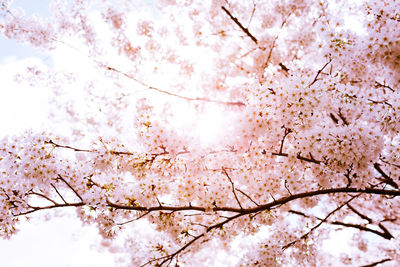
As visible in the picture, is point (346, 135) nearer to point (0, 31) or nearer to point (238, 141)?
point (238, 141)

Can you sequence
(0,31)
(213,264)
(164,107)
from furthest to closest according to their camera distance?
(213,264)
(164,107)
(0,31)

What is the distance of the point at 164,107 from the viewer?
866 cm

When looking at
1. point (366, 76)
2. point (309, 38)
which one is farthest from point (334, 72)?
point (309, 38)

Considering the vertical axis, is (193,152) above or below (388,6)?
below

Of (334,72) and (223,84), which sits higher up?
(223,84)

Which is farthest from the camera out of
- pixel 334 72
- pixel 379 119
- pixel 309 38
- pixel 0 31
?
pixel 0 31

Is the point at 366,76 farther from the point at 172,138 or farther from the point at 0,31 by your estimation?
the point at 0,31

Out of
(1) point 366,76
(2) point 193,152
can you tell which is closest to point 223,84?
Result: (1) point 366,76

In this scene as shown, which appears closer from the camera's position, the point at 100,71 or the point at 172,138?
the point at 172,138

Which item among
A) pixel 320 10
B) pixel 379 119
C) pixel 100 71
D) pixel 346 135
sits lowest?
pixel 346 135

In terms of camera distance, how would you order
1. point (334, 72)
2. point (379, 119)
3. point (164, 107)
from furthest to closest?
point (164, 107) → point (334, 72) → point (379, 119)

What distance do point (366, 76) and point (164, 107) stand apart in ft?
18.7

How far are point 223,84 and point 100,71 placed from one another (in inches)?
137

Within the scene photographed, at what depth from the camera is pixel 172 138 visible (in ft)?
11.1
